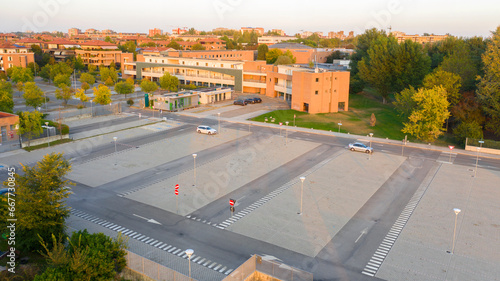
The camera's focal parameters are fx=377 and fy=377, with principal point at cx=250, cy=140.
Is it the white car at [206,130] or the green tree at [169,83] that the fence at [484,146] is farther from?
the green tree at [169,83]

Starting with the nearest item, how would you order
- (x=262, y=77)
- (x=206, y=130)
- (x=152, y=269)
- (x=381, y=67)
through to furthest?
(x=152, y=269) < (x=206, y=130) < (x=381, y=67) < (x=262, y=77)

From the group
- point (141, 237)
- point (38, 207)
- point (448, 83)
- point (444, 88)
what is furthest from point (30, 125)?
point (448, 83)

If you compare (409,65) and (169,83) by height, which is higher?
(409,65)

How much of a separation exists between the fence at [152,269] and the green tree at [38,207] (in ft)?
15.7

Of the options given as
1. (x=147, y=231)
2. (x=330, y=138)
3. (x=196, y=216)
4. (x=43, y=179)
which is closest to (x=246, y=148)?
(x=330, y=138)

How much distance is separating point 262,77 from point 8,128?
166 ft

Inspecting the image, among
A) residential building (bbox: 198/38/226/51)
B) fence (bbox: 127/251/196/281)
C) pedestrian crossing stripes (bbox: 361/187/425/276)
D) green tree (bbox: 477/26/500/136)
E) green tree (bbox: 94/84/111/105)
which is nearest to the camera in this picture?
fence (bbox: 127/251/196/281)

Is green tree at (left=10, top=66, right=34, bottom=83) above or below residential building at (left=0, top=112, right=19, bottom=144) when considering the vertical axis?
above

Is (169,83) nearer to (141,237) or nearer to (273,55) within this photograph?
(273,55)

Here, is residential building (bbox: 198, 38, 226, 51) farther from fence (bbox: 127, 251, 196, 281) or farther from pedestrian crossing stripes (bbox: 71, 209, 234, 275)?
fence (bbox: 127, 251, 196, 281)

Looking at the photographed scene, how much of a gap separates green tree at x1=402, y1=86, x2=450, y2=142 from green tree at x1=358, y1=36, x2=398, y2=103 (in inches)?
862

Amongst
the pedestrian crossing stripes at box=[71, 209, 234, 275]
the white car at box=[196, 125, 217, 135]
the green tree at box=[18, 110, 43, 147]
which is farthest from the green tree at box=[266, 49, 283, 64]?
the pedestrian crossing stripes at box=[71, 209, 234, 275]

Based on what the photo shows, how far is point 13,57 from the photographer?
10200 centimetres

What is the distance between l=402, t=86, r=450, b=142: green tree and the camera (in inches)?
1692
